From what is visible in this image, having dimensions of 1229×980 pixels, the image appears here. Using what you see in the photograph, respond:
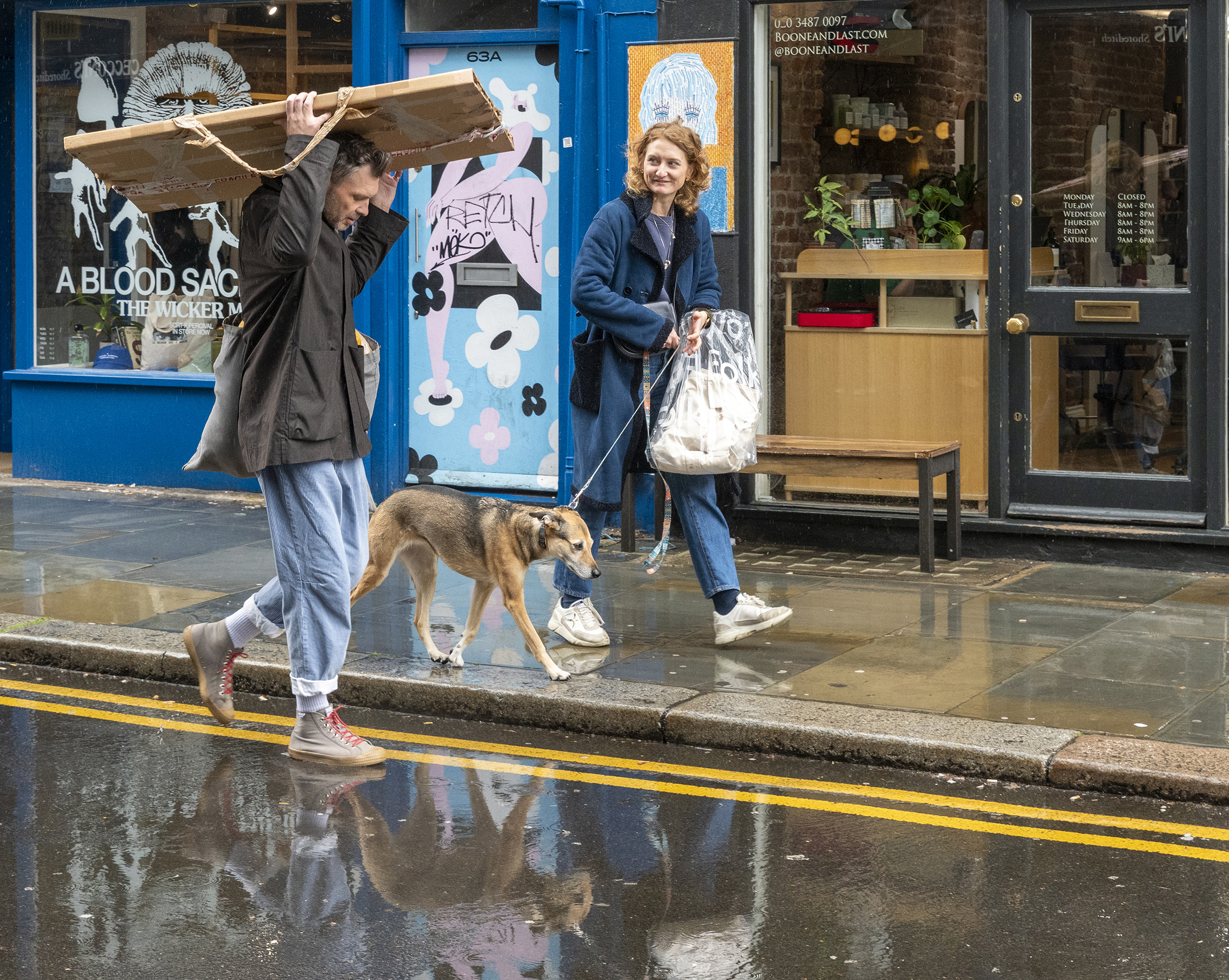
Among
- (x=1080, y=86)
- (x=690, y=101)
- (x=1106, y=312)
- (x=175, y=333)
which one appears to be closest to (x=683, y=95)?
(x=690, y=101)

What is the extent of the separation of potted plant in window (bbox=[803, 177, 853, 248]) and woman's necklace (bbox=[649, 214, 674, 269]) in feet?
8.91

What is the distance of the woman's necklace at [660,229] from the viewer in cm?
705

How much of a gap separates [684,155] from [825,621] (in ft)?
7.41

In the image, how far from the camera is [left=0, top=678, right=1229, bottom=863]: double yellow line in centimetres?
505

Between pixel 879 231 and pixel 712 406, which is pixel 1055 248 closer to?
pixel 879 231

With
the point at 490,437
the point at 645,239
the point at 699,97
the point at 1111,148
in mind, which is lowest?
the point at 490,437

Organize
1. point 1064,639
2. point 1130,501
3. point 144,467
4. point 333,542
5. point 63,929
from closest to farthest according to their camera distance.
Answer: point 63,929, point 333,542, point 1064,639, point 1130,501, point 144,467

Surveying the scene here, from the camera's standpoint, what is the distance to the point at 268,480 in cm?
568

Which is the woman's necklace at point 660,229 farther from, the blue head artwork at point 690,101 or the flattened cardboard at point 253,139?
the blue head artwork at point 690,101

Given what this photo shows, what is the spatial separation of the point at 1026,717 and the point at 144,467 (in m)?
7.65

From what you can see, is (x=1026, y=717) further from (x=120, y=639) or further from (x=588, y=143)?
(x=588, y=143)

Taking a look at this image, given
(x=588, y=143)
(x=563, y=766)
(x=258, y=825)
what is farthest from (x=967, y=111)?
(x=258, y=825)

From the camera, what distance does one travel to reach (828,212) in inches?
381

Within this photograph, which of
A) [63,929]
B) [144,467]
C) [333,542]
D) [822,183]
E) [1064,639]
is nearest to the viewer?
[63,929]
